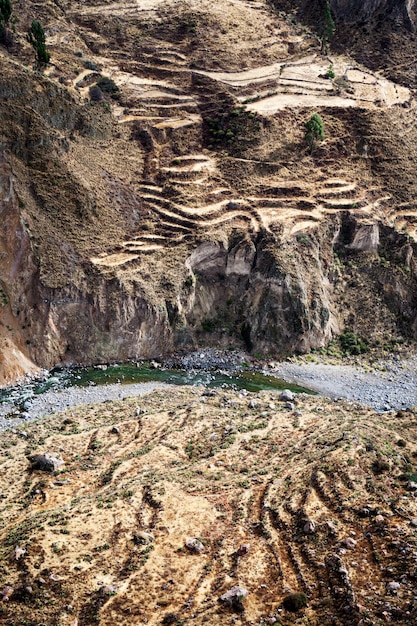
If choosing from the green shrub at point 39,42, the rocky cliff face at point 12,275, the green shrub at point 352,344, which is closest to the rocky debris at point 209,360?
the green shrub at point 352,344

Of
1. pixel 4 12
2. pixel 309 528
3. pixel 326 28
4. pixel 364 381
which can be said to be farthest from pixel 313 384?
pixel 326 28

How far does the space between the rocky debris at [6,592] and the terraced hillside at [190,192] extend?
23.0 m

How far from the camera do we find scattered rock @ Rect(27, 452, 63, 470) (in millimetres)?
34562

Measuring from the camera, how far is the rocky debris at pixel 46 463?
3456 centimetres

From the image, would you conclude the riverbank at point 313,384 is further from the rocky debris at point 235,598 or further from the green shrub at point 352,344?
the rocky debris at point 235,598

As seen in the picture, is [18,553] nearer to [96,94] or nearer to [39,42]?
[96,94]

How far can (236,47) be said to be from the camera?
73250 mm

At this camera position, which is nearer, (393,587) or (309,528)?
(393,587)

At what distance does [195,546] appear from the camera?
26406mm

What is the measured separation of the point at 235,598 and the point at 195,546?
4261 mm

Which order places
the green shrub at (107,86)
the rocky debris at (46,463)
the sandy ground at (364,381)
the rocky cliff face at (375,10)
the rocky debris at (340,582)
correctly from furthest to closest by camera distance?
the rocky cliff face at (375,10) → the green shrub at (107,86) → the sandy ground at (364,381) → the rocky debris at (46,463) → the rocky debris at (340,582)

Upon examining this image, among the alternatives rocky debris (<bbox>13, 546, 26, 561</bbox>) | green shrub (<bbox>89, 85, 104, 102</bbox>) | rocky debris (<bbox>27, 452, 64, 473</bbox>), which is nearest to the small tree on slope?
green shrub (<bbox>89, 85, 104, 102</bbox>)

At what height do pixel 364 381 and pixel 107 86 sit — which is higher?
pixel 107 86

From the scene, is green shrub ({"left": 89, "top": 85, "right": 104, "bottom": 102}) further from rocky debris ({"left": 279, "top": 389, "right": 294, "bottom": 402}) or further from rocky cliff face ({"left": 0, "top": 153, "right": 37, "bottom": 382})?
rocky debris ({"left": 279, "top": 389, "right": 294, "bottom": 402})
